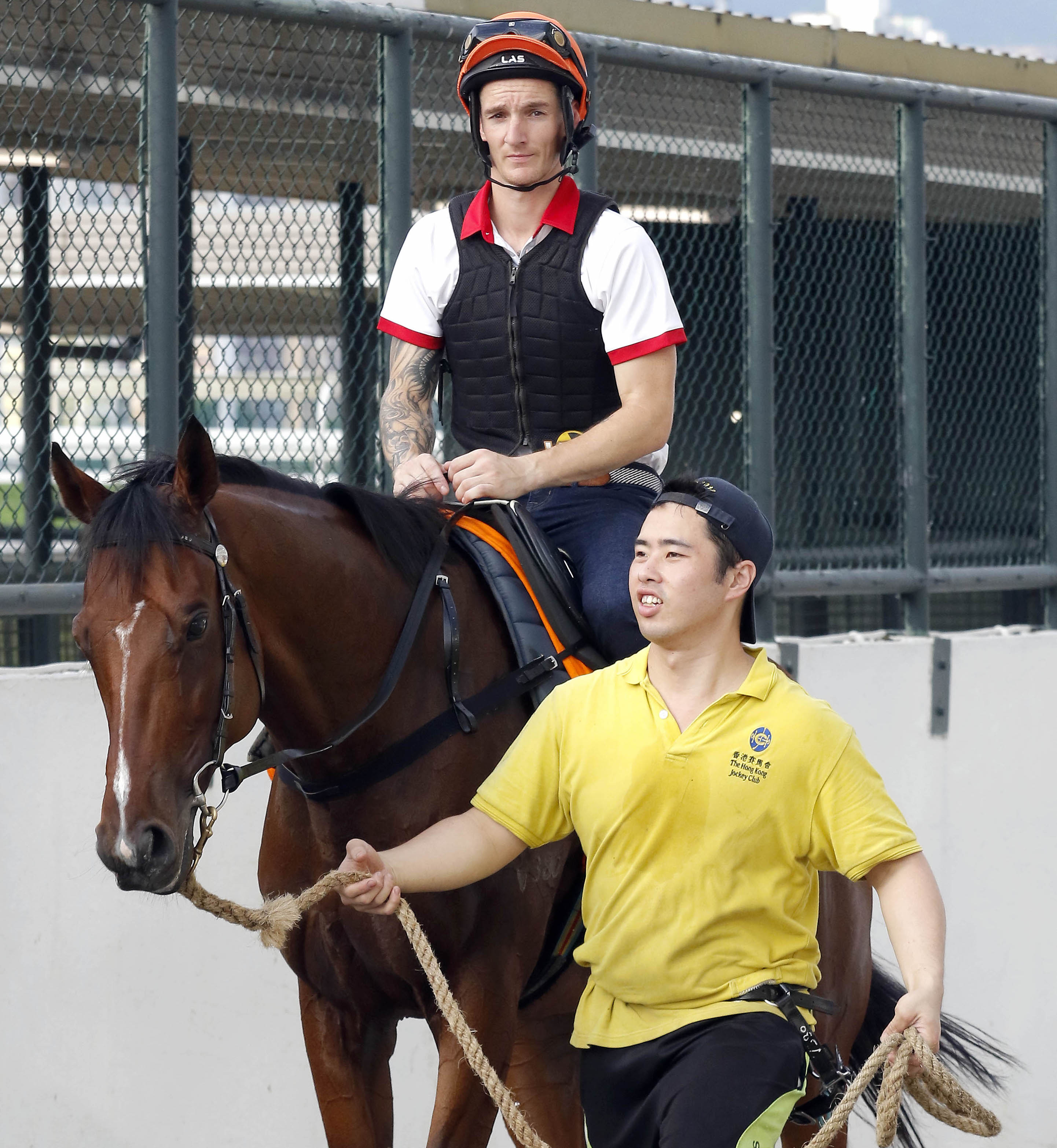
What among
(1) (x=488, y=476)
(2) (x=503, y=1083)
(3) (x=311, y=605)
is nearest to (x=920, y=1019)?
(2) (x=503, y=1083)

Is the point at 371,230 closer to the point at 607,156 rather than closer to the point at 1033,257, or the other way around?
the point at 607,156

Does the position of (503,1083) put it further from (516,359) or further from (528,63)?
(528,63)

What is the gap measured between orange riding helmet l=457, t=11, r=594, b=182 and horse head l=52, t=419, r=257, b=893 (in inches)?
49.9

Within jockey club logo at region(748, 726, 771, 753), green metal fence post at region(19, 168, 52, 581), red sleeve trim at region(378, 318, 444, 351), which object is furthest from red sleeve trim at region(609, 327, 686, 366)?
green metal fence post at region(19, 168, 52, 581)

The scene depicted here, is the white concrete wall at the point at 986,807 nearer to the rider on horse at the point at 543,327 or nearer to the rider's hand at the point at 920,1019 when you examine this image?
the rider on horse at the point at 543,327

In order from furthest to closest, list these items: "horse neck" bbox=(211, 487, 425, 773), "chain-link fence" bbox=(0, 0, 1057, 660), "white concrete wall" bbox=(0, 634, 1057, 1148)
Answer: "chain-link fence" bbox=(0, 0, 1057, 660)
"white concrete wall" bbox=(0, 634, 1057, 1148)
"horse neck" bbox=(211, 487, 425, 773)

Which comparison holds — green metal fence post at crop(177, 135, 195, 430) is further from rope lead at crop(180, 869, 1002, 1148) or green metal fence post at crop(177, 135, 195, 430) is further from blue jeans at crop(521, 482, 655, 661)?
rope lead at crop(180, 869, 1002, 1148)

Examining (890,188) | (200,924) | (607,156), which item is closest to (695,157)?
(607,156)

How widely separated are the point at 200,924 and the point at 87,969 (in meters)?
0.33

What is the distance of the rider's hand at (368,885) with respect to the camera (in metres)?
2.08

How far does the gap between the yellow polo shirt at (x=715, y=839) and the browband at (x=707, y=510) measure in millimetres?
241

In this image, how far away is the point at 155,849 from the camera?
1921 millimetres

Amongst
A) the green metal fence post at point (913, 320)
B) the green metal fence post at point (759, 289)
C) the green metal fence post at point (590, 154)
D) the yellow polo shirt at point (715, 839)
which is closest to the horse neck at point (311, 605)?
the yellow polo shirt at point (715, 839)

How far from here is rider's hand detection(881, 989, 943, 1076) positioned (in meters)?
1.88
